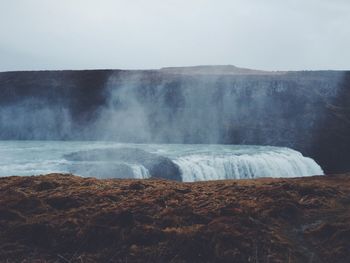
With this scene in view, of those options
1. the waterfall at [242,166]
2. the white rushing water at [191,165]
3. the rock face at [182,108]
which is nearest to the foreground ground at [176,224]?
the white rushing water at [191,165]

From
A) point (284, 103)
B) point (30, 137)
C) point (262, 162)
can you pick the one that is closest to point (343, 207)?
point (262, 162)

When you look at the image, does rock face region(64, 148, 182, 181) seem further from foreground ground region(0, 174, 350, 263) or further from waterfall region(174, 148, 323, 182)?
foreground ground region(0, 174, 350, 263)

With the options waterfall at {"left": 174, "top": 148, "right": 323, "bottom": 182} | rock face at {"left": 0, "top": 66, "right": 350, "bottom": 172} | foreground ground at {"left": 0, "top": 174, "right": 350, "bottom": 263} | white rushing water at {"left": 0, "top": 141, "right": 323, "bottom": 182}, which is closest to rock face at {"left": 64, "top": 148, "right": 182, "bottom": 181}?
white rushing water at {"left": 0, "top": 141, "right": 323, "bottom": 182}

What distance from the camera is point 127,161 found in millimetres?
23500

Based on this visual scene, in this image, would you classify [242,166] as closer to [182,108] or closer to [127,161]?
[127,161]

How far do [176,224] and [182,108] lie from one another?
35.5 m

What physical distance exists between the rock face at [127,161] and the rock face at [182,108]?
38.2 ft

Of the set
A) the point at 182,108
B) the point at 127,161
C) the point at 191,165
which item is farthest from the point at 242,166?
the point at 182,108

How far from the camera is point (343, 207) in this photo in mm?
7336

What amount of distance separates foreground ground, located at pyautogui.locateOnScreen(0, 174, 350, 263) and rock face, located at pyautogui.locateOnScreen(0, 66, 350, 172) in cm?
2920

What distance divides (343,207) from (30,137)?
3819 cm

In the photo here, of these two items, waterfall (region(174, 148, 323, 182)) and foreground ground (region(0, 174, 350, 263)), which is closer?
foreground ground (region(0, 174, 350, 263))

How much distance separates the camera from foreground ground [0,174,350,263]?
5910 millimetres

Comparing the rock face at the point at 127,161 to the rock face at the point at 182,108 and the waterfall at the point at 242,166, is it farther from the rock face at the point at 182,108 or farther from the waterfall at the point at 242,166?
the rock face at the point at 182,108
